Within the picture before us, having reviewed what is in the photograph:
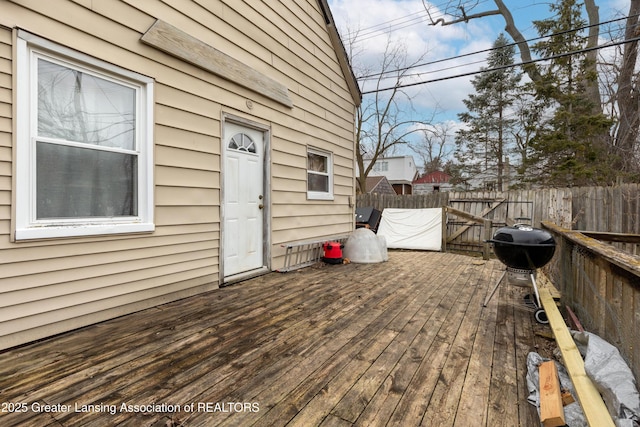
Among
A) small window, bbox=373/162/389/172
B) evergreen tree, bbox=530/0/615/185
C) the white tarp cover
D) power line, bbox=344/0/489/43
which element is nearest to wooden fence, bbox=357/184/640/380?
the white tarp cover

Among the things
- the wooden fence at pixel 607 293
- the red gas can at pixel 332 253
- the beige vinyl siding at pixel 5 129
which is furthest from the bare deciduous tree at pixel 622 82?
the beige vinyl siding at pixel 5 129

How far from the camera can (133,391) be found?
5.83 ft

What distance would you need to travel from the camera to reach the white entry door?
414cm

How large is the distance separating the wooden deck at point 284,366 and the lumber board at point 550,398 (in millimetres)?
113

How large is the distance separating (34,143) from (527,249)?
14.0 ft

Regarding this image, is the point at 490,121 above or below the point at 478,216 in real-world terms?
above

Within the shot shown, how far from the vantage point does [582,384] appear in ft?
5.32

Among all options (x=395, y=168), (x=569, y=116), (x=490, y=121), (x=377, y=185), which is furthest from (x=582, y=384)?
(x=395, y=168)

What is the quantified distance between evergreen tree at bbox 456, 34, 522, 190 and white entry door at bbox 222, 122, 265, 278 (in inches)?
674

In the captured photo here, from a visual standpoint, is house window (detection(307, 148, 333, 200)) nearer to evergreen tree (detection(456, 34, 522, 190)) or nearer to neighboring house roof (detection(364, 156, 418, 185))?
evergreen tree (detection(456, 34, 522, 190))

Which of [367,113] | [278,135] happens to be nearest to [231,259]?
[278,135]

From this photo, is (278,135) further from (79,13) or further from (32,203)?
(32,203)

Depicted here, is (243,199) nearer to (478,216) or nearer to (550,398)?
(550,398)

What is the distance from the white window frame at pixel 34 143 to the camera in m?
2.29
